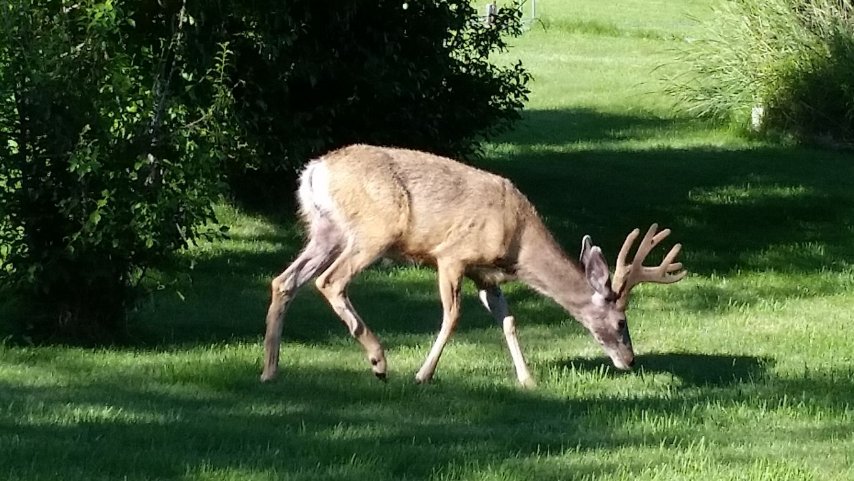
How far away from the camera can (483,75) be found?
669 inches

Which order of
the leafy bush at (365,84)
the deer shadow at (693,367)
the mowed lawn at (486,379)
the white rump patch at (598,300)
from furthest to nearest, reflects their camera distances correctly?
the leafy bush at (365,84) < the white rump patch at (598,300) < the deer shadow at (693,367) < the mowed lawn at (486,379)

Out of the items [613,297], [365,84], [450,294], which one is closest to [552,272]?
[613,297]

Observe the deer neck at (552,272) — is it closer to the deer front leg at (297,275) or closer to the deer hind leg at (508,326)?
the deer hind leg at (508,326)

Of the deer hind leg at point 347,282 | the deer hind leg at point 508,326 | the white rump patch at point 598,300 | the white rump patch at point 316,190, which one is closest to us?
the deer hind leg at point 347,282

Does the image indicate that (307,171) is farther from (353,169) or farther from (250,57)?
(250,57)

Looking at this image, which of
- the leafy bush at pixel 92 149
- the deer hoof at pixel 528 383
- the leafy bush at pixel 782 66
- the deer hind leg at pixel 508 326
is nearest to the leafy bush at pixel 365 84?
the leafy bush at pixel 92 149

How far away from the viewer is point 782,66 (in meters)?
24.6

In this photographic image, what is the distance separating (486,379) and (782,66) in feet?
54.4

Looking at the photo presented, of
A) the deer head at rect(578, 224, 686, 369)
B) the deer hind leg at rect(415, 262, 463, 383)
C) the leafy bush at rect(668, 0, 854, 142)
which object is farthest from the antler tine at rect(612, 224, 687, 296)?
the leafy bush at rect(668, 0, 854, 142)

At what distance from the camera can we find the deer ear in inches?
382

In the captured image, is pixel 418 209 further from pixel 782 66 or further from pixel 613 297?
pixel 782 66

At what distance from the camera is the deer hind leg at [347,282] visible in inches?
362

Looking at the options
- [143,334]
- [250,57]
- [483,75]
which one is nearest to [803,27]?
[483,75]

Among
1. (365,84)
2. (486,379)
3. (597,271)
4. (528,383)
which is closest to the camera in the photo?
(528,383)
